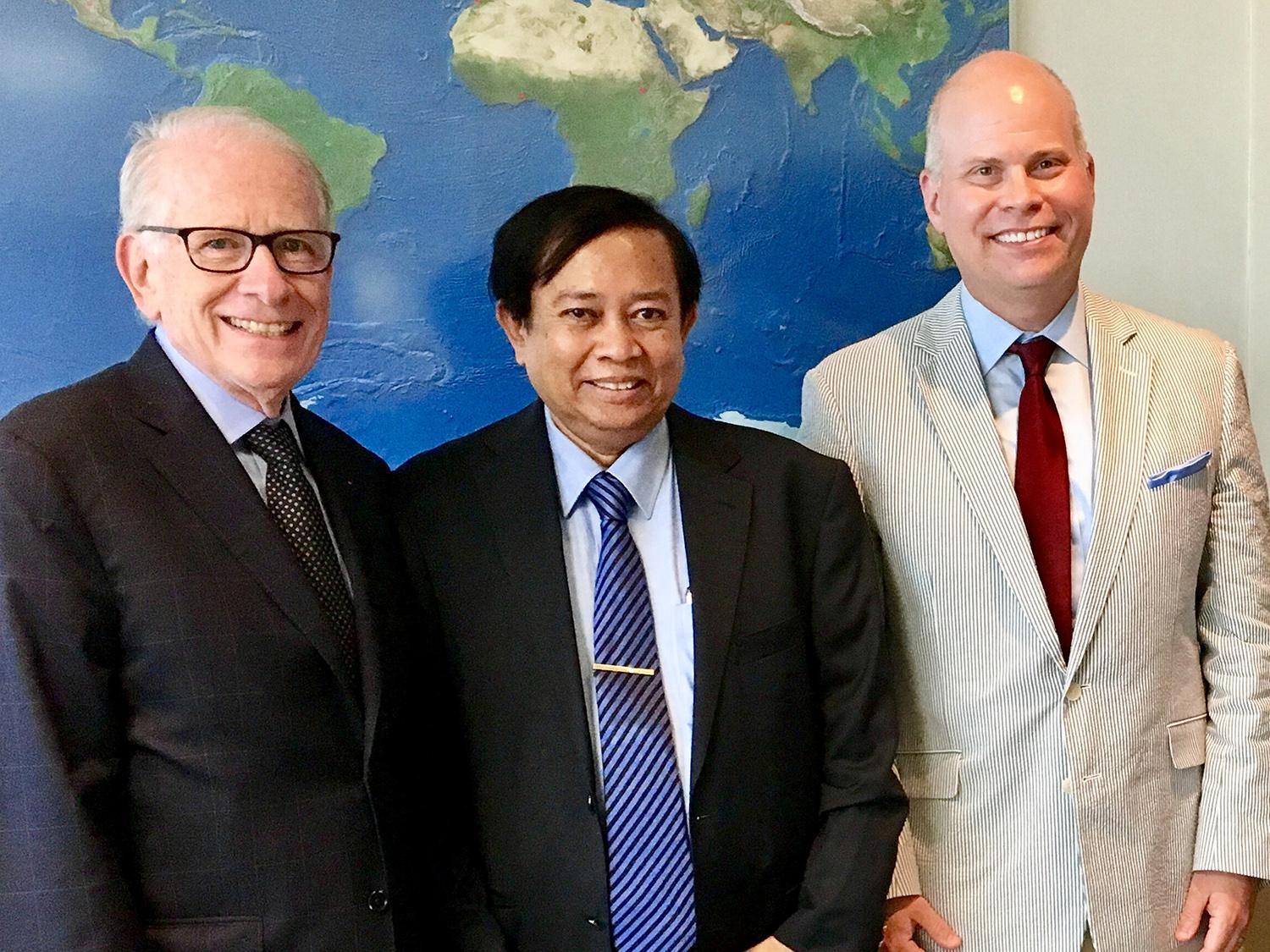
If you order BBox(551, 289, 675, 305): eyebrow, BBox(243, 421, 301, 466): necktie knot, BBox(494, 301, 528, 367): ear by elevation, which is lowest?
BBox(243, 421, 301, 466): necktie knot

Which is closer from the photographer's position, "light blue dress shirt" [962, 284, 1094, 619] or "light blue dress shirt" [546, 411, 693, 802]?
"light blue dress shirt" [546, 411, 693, 802]

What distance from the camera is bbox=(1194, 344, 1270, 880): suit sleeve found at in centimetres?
178

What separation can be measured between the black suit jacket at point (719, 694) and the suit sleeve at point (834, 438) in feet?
0.43

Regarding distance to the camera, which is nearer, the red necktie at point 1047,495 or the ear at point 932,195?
the red necktie at point 1047,495

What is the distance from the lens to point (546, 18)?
209 cm

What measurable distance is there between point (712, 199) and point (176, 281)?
1109mm

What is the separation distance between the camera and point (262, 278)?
4.81ft

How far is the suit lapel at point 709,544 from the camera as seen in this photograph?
5.23ft

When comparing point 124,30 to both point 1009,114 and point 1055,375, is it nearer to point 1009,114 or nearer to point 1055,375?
point 1009,114

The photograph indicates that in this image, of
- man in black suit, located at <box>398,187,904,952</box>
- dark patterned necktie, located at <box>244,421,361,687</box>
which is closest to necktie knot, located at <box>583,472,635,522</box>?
man in black suit, located at <box>398,187,904,952</box>

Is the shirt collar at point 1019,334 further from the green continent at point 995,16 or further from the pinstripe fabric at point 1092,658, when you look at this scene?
the green continent at point 995,16

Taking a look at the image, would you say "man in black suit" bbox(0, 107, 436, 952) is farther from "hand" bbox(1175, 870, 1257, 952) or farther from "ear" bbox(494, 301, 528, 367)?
"hand" bbox(1175, 870, 1257, 952)

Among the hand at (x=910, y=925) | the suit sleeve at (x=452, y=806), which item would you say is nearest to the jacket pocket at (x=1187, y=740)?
the hand at (x=910, y=925)

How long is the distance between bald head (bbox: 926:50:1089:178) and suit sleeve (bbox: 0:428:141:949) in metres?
1.45
